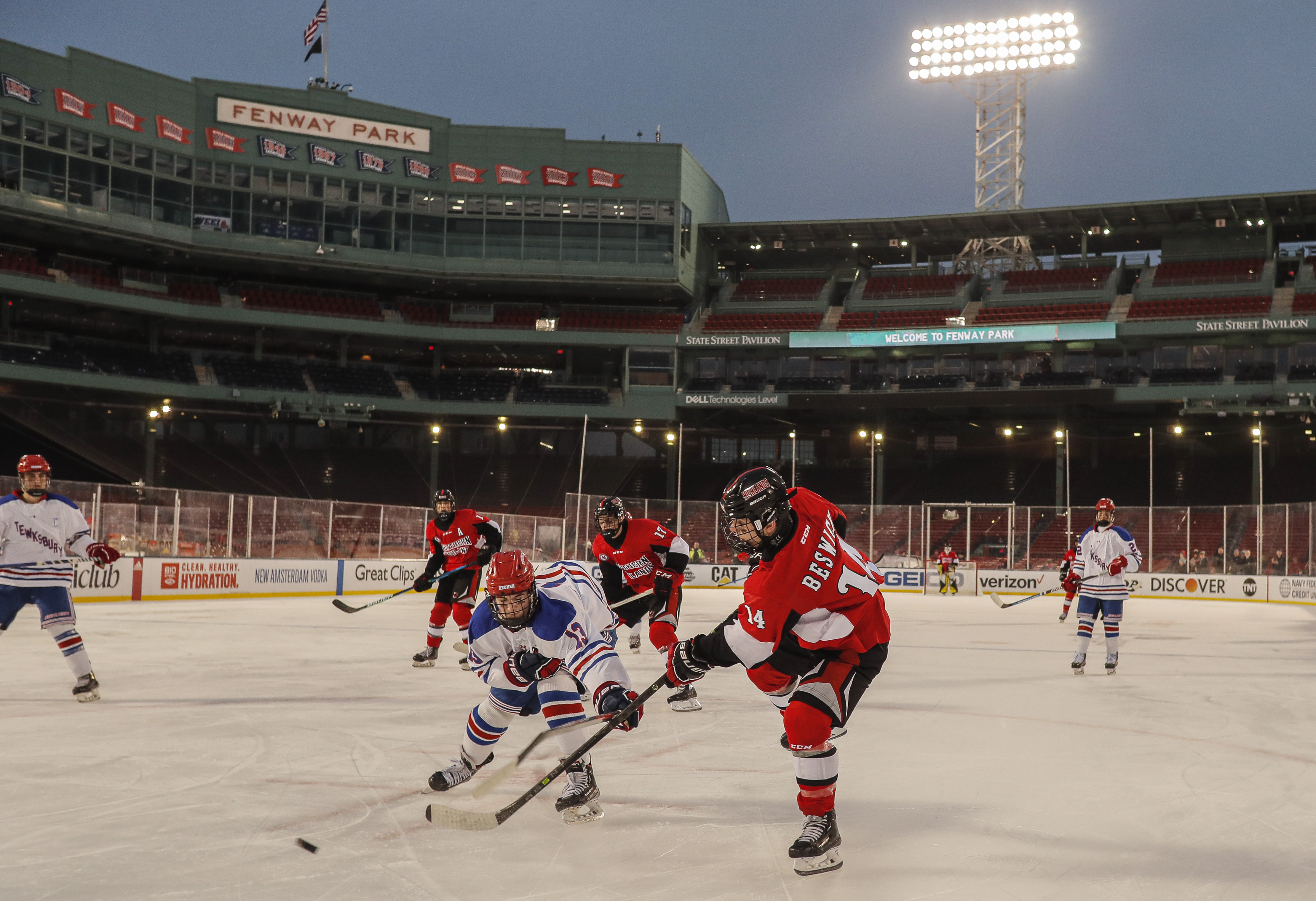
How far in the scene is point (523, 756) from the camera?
464 cm

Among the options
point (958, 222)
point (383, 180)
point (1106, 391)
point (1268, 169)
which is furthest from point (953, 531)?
point (1268, 169)

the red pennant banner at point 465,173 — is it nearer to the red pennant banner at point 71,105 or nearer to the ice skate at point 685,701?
the red pennant banner at point 71,105

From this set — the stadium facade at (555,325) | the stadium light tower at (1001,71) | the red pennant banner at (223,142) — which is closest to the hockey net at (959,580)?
the stadium facade at (555,325)

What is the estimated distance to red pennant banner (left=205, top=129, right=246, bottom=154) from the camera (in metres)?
38.8

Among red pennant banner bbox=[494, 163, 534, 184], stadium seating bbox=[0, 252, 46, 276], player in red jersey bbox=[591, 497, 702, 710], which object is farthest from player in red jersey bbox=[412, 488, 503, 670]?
red pennant banner bbox=[494, 163, 534, 184]

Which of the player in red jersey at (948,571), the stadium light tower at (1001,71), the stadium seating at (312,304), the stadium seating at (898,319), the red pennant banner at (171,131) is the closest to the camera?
the player in red jersey at (948,571)

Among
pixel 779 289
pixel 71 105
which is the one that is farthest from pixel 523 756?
pixel 779 289

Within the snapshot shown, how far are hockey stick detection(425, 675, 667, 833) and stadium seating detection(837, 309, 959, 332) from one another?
37.1m

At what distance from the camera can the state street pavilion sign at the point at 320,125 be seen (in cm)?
3959

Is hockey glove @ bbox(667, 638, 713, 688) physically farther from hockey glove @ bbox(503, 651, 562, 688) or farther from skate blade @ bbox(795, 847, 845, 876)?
skate blade @ bbox(795, 847, 845, 876)

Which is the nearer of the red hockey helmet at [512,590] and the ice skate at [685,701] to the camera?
the red hockey helmet at [512,590]

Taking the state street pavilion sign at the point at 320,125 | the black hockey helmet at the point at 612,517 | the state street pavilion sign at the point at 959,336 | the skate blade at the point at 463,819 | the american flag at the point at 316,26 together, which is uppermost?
the american flag at the point at 316,26

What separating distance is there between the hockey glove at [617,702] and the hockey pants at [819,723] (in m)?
0.66

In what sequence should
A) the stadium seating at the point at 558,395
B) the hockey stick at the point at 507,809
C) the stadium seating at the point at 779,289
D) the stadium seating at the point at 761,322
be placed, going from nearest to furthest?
the hockey stick at the point at 507,809 → the stadium seating at the point at 558,395 → the stadium seating at the point at 761,322 → the stadium seating at the point at 779,289
